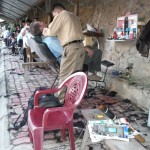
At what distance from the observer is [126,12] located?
483 centimetres

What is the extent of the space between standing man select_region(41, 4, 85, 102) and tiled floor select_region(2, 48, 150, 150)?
72 centimetres

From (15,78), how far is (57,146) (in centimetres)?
356

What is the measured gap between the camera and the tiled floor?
2.60 m

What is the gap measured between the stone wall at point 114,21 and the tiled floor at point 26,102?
0.83 meters

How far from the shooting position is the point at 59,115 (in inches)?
90.3

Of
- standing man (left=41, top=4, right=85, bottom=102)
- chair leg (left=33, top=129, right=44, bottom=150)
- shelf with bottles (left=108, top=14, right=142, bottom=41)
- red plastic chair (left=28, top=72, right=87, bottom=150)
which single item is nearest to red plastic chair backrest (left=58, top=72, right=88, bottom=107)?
red plastic chair (left=28, top=72, right=87, bottom=150)

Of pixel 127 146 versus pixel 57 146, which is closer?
pixel 127 146

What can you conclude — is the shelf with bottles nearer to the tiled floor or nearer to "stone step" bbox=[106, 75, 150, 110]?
"stone step" bbox=[106, 75, 150, 110]

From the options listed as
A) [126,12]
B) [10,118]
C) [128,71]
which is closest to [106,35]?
[126,12]

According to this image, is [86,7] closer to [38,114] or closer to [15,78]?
[15,78]

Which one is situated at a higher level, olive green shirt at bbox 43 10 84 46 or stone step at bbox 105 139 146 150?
olive green shirt at bbox 43 10 84 46

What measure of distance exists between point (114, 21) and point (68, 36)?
2.24 m

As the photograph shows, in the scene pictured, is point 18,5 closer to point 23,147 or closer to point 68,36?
point 68,36

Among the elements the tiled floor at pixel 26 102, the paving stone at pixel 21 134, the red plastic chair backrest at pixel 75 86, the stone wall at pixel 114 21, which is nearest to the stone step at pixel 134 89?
the tiled floor at pixel 26 102
